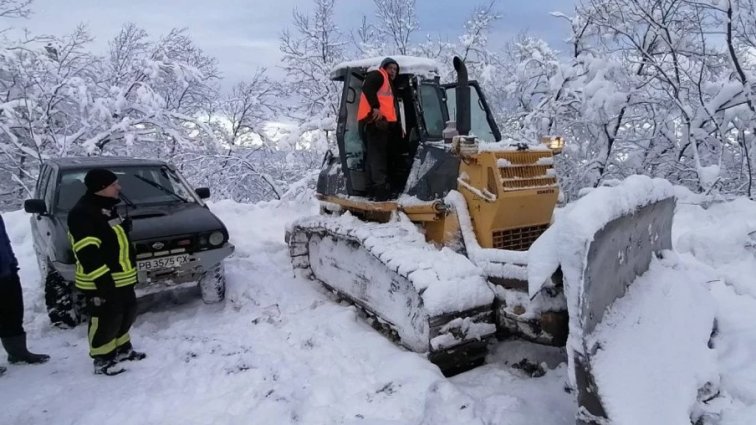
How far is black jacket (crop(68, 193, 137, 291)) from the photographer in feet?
13.4

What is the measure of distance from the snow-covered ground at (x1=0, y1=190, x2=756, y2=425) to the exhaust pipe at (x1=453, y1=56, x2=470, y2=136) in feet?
→ 6.20

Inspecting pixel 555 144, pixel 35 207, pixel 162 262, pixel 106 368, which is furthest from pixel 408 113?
pixel 35 207

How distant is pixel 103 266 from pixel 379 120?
2653 millimetres

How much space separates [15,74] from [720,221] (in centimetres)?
1388

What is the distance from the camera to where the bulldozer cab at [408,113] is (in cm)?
523

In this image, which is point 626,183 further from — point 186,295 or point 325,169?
point 186,295

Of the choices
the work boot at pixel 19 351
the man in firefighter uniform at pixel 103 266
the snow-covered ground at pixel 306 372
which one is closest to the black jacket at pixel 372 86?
the snow-covered ground at pixel 306 372

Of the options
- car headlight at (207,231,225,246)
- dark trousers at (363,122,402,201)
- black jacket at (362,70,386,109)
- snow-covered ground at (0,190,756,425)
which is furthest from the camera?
car headlight at (207,231,225,246)

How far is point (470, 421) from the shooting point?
3332mm

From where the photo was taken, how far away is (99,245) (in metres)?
4.12

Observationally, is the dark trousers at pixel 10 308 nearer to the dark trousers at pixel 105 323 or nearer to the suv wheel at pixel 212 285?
the dark trousers at pixel 105 323

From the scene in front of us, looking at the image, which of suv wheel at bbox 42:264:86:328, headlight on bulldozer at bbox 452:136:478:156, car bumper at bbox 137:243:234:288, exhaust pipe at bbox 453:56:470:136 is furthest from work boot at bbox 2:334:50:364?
exhaust pipe at bbox 453:56:470:136

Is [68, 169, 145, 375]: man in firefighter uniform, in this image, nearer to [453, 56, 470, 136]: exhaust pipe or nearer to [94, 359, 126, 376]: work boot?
[94, 359, 126, 376]: work boot

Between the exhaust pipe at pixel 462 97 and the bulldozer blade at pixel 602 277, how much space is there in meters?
1.57
